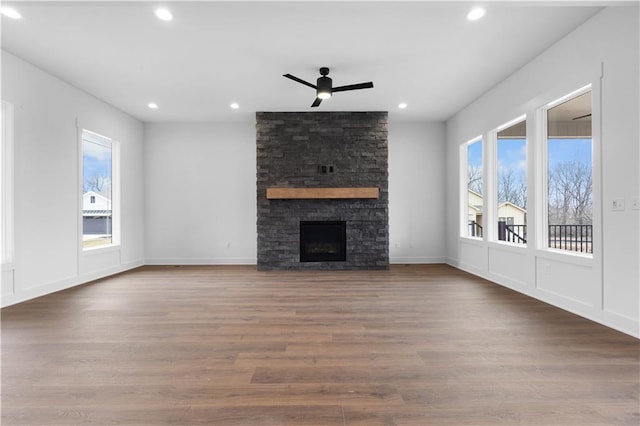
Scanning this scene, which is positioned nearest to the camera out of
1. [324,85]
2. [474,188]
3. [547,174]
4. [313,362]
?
[313,362]

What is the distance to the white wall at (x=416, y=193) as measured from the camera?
6.31 metres

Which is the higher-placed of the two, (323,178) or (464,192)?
(323,178)

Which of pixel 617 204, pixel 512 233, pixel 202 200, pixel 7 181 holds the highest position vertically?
pixel 7 181

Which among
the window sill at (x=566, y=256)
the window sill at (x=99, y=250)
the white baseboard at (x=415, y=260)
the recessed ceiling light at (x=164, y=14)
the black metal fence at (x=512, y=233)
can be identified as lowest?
the white baseboard at (x=415, y=260)

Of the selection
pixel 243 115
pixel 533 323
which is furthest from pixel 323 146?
pixel 533 323

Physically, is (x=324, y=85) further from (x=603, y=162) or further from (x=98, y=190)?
(x=98, y=190)

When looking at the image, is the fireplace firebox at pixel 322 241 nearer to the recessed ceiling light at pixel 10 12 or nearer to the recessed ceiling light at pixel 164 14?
the recessed ceiling light at pixel 164 14

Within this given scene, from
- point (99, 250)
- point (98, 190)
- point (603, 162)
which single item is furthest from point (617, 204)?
point (98, 190)

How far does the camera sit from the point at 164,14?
281 centimetres

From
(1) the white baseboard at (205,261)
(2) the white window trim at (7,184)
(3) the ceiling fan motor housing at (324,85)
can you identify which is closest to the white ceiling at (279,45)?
(3) the ceiling fan motor housing at (324,85)

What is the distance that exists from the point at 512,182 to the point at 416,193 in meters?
2.06

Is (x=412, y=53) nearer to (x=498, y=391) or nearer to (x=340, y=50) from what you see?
(x=340, y=50)

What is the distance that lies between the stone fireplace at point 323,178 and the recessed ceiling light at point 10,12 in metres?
3.30

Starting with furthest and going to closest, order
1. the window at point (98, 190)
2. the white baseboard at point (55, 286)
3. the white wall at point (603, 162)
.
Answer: the window at point (98, 190), the white baseboard at point (55, 286), the white wall at point (603, 162)
